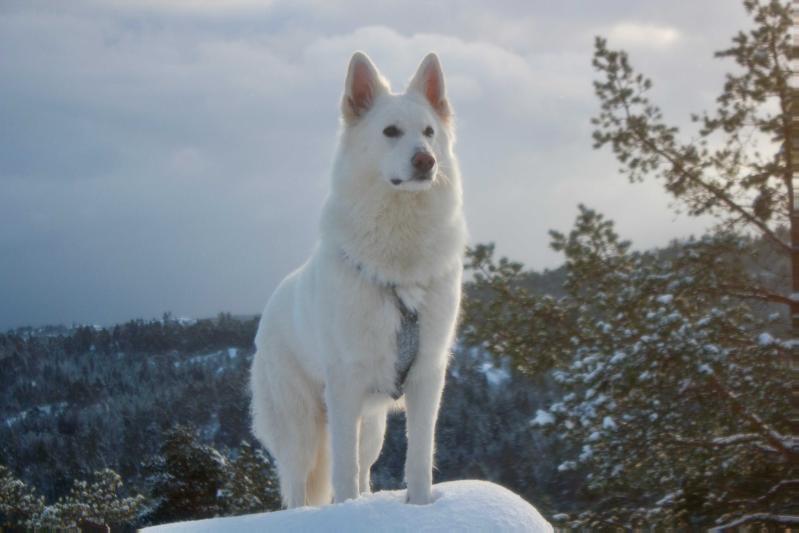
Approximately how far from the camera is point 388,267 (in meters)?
3.88

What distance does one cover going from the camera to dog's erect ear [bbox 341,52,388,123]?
4074 mm

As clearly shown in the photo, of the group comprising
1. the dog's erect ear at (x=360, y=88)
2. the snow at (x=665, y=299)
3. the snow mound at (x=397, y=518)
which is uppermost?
the dog's erect ear at (x=360, y=88)

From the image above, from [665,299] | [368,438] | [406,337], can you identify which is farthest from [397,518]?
[665,299]

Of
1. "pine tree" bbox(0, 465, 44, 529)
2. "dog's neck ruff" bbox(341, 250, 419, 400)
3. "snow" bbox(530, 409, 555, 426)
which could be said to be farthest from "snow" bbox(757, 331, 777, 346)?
"pine tree" bbox(0, 465, 44, 529)

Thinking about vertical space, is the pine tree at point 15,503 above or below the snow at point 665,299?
below

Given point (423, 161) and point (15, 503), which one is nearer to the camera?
point (423, 161)

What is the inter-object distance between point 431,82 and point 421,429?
179cm

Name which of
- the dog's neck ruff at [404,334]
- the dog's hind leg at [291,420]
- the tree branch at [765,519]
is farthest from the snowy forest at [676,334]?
the dog's neck ruff at [404,334]

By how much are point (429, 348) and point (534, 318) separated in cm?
511

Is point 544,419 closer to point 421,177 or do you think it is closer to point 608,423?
point 608,423

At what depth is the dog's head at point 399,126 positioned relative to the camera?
12.2ft

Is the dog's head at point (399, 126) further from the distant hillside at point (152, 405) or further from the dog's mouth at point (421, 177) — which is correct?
the distant hillside at point (152, 405)

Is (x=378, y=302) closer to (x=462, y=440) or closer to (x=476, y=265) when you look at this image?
(x=476, y=265)

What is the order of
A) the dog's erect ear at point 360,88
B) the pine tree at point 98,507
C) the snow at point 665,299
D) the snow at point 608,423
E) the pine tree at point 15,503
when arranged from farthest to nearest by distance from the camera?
the pine tree at point 15,503, the pine tree at point 98,507, the snow at point 665,299, the snow at point 608,423, the dog's erect ear at point 360,88
